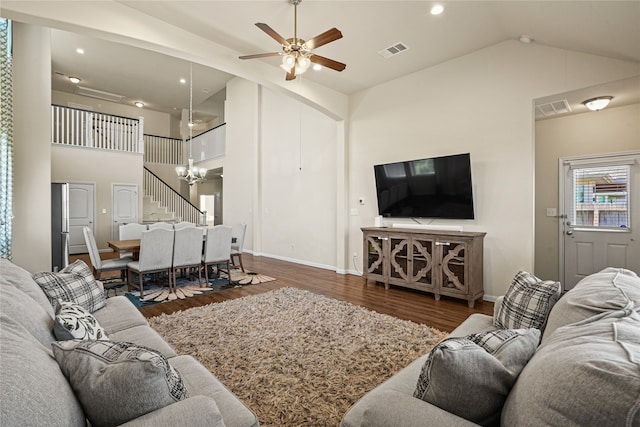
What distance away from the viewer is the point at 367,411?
990mm

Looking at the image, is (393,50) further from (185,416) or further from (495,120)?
(185,416)

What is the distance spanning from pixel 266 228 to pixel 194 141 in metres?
4.97

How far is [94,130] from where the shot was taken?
8.04m

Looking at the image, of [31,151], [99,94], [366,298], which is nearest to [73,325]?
[366,298]

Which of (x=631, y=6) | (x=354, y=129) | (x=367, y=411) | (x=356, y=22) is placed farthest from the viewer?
(x=354, y=129)

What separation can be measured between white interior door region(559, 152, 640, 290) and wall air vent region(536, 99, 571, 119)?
2.54 feet

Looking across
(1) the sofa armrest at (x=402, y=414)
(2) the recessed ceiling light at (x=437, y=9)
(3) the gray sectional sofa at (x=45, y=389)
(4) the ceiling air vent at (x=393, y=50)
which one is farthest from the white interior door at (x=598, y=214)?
(3) the gray sectional sofa at (x=45, y=389)

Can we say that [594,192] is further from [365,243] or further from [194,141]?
[194,141]

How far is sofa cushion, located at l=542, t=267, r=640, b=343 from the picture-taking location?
114cm

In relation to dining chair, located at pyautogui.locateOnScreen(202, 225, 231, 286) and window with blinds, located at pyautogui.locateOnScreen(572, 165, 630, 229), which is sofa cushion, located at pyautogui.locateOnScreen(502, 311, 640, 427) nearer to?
dining chair, located at pyautogui.locateOnScreen(202, 225, 231, 286)

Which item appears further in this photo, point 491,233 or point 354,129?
point 354,129


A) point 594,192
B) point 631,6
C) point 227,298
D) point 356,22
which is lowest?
point 227,298

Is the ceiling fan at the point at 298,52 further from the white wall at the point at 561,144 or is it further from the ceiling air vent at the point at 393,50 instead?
the white wall at the point at 561,144

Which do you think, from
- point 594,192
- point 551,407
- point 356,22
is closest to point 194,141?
point 356,22
